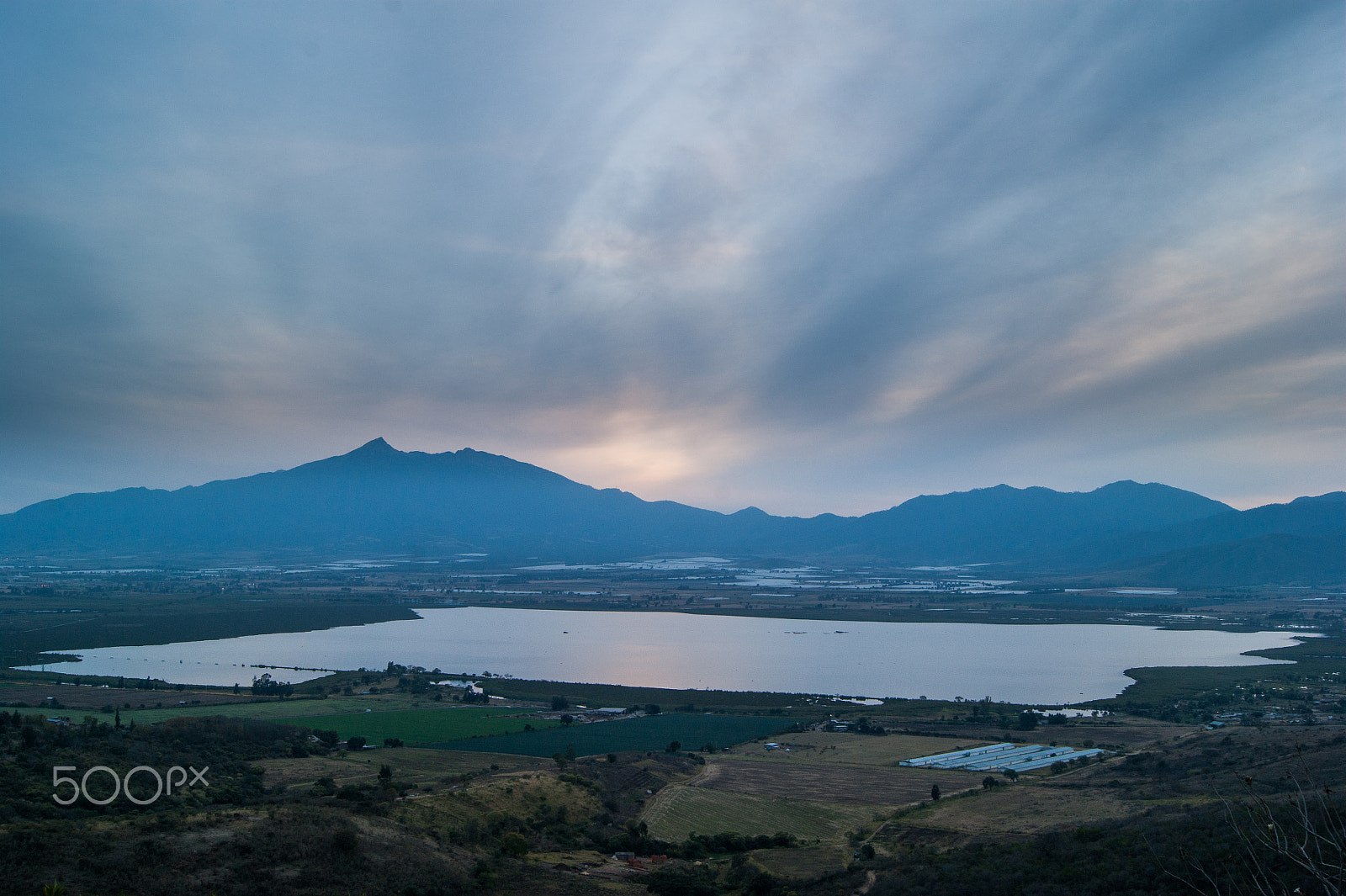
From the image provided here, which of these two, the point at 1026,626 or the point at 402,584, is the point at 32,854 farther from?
the point at 402,584

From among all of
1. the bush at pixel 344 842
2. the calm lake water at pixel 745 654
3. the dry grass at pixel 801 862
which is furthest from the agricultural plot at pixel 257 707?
the dry grass at pixel 801 862

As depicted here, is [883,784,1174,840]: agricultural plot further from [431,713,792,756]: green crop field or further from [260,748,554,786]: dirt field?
[431,713,792,756]: green crop field

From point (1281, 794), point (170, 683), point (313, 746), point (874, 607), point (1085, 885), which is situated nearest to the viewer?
point (1085, 885)

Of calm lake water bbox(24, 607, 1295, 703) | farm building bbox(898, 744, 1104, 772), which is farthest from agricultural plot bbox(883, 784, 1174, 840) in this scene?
calm lake water bbox(24, 607, 1295, 703)

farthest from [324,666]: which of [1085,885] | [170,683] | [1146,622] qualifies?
[1146,622]

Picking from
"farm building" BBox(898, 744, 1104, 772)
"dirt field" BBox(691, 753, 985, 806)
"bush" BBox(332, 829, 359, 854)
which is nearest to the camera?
"bush" BBox(332, 829, 359, 854)

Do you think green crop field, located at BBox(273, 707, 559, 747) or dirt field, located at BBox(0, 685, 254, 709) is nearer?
green crop field, located at BBox(273, 707, 559, 747)
